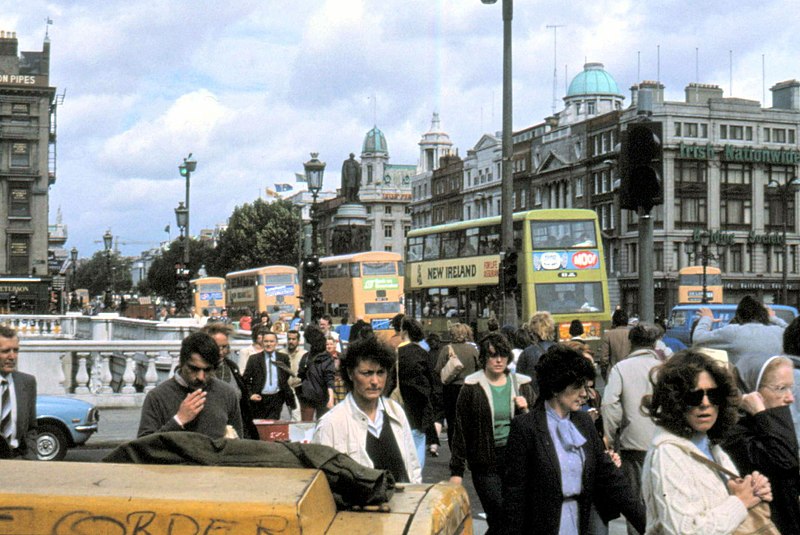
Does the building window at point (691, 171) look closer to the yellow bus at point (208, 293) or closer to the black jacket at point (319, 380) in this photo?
the yellow bus at point (208, 293)

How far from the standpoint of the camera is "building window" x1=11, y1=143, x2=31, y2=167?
78.0 metres

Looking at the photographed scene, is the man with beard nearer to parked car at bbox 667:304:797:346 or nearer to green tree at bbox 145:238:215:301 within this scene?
parked car at bbox 667:304:797:346

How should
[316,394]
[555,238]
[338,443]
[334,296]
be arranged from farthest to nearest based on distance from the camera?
[334,296]
[555,238]
[316,394]
[338,443]

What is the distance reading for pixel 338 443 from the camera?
5.10 metres

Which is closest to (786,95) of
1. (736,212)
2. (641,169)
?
(736,212)

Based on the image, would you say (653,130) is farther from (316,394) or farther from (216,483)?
(216,483)

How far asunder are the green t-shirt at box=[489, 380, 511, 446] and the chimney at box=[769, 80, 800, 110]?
77.5m

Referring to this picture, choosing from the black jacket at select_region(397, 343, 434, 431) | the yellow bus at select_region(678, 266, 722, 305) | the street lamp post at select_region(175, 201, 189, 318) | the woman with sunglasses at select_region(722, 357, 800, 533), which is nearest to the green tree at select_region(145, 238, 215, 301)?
the yellow bus at select_region(678, 266, 722, 305)

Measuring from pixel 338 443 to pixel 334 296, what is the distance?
135 feet

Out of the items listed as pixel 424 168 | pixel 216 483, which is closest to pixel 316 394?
pixel 216 483

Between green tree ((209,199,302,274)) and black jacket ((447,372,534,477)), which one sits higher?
green tree ((209,199,302,274))

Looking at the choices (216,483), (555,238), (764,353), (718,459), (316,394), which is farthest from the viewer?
(555,238)

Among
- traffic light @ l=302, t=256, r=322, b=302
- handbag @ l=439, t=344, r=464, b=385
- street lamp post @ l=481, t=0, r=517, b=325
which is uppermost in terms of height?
street lamp post @ l=481, t=0, r=517, b=325

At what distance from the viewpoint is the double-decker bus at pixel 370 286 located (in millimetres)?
43500
